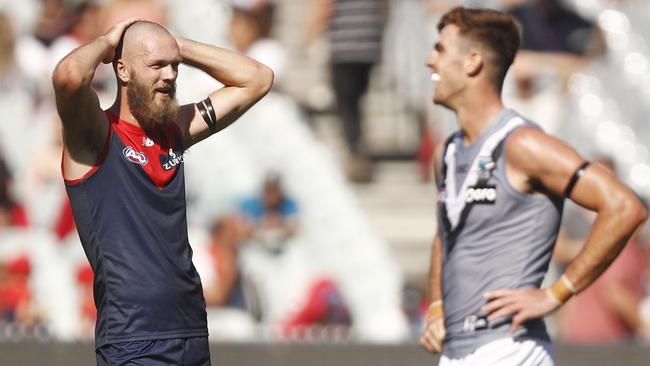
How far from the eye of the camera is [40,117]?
12.2 meters

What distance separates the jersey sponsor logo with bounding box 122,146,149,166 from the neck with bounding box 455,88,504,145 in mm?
1510

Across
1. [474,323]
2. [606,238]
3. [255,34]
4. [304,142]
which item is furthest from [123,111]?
[255,34]

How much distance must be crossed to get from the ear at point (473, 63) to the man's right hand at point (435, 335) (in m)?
1.10

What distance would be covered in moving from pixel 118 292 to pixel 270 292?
223 inches

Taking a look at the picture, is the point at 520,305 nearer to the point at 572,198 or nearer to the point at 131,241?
the point at 572,198

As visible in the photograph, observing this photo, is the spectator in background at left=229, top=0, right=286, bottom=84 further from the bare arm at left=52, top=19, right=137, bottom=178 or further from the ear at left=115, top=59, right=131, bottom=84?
the bare arm at left=52, top=19, right=137, bottom=178

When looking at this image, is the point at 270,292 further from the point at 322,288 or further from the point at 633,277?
the point at 633,277

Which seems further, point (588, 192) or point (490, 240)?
point (490, 240)

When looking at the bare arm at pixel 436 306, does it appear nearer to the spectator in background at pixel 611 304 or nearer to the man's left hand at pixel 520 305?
the man's left hand at pixel 520 305

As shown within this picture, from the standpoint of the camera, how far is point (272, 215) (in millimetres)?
11227

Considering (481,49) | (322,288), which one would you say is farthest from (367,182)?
(481,49)

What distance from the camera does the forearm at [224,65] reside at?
5879 mm

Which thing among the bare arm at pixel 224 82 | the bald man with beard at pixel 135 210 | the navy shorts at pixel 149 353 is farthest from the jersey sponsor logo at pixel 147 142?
the navy shorts at pixel 149 353

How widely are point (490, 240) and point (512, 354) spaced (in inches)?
19.3
